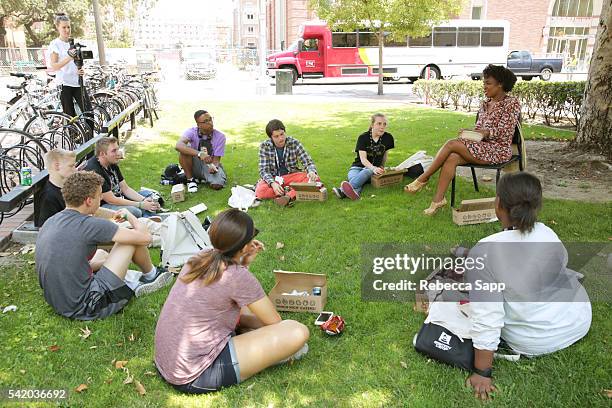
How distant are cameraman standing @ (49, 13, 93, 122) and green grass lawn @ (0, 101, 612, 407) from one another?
12.2 ft

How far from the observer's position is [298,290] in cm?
415

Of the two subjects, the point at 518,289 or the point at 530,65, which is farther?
the point at 530,65

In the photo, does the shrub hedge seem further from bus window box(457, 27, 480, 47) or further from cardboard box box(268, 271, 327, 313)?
bus window box(457, 27, 480, 47)

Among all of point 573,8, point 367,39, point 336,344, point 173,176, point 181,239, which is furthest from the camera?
point 573,8

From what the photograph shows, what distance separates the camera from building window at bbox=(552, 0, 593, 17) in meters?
41.9

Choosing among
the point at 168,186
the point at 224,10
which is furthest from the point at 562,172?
the point at 224,10

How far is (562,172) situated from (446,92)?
8.78m

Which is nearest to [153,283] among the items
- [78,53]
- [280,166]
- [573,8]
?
[280,166]

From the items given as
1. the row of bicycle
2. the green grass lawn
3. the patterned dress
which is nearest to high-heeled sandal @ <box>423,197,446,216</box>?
the green grass lawn

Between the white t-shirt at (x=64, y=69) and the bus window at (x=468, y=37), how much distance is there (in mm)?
22943

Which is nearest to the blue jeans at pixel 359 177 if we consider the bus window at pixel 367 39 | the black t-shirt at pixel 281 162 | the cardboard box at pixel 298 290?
the black t-shirt at pixel 281 162

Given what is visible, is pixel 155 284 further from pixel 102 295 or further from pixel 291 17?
pixel 291 17

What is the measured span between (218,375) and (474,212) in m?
3.51

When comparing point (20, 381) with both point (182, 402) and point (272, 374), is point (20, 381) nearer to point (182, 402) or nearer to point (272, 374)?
point (182, 402)
